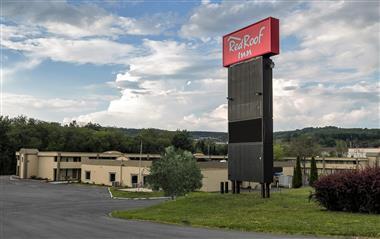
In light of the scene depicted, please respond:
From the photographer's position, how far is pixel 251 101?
32000 millimetres

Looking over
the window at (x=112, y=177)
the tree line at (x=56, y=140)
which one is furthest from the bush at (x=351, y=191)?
the tree line at (x=56, y=140)

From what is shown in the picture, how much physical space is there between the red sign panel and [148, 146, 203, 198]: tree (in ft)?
28.7

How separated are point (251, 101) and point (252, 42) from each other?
424 centimetres

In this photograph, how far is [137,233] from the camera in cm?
1869

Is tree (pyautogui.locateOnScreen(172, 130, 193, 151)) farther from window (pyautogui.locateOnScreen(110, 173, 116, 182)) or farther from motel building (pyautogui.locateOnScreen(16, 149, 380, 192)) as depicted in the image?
window (pyautogui.locateOnScreen(110, 173, 116, 182))

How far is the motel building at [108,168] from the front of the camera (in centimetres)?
6569

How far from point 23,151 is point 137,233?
7998 cm

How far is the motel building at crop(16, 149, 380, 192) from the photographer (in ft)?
216

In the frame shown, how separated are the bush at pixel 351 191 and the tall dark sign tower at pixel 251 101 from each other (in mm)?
5468

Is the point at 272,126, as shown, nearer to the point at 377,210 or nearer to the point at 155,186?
the point at 377,210

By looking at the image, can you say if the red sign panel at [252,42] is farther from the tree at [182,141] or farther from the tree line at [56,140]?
the tree at [182,141]

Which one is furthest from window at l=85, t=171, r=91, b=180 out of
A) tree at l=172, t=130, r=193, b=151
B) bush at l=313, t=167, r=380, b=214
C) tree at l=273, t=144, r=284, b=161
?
tree at l=273, t=144, r=284, b=161

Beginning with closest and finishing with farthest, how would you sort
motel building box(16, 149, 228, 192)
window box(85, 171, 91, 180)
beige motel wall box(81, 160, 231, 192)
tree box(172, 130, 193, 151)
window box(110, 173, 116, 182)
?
1. beige motel wall box(81, 160, 231, 192)
2. motel building box(16, 149, 228, 192)
3. window box(110, 173, 116, 182)
4. window box(85, 171, 91, 180)
5. tree box(172, 130, 193, 151)

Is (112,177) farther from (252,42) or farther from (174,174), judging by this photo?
(252,42)
